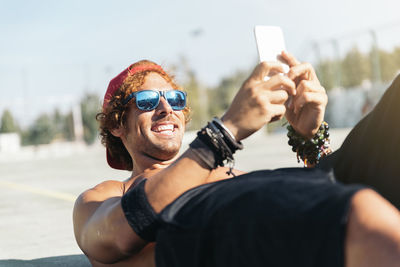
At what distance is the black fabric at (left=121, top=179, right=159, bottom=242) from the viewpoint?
186 cm

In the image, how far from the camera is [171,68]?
3666 mm

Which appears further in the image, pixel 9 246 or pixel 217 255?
pixel 9 246

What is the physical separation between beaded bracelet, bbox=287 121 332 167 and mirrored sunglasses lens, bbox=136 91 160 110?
83 cm

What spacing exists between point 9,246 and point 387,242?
3.68 meters

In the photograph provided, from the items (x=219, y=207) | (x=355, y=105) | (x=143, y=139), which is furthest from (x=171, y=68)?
(x=355, y=105)

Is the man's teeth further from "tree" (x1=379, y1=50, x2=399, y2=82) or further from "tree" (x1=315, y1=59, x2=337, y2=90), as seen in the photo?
"tree" (x1=379, y1=50, x2=399, y2=82)

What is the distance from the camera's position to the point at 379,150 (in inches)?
75.0

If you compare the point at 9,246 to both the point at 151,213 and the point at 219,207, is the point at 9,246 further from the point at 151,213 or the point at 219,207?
the point at 219,207

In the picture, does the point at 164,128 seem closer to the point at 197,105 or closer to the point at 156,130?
the point at 156,130

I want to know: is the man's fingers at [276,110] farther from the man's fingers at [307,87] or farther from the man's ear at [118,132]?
the man's ear at [118,132]

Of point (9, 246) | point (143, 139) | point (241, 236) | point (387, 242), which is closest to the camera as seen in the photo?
point (387, 242)

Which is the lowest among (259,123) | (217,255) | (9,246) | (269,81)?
(9,246)

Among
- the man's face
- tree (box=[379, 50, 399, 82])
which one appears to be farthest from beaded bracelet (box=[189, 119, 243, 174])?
tree (box=[379, 50, 399, 82])

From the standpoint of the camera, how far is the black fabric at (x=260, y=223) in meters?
1.44
